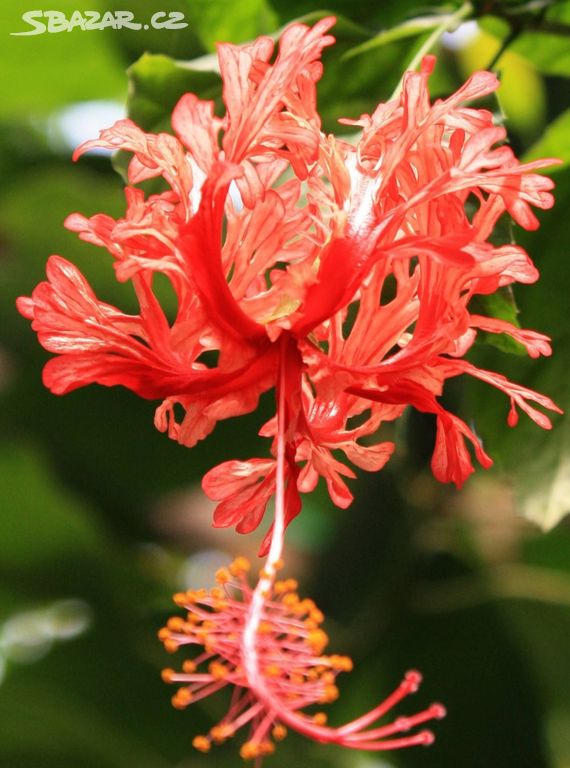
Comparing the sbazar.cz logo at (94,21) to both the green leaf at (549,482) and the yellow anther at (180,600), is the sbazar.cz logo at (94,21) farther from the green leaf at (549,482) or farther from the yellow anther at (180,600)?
the yellow anther at (180,600)

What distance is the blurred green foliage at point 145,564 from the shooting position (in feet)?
6.33

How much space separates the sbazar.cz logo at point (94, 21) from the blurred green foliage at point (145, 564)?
0.17 m

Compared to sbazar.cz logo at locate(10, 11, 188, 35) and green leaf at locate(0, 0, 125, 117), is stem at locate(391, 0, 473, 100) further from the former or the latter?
green leaf at locate(0, 0, 125, 117)

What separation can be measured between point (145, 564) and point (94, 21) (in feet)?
3.18

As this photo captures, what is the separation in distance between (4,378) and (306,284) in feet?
4.44

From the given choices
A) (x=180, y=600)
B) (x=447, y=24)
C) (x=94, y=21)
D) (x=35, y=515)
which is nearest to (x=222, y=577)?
(x=180, y=600)

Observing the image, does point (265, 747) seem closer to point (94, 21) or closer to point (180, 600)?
point (180, 600)

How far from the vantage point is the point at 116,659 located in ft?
6.61

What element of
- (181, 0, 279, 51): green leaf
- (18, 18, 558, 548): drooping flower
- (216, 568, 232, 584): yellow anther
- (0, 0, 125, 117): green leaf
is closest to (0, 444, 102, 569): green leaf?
(0, 0, 125, 117): green leaf

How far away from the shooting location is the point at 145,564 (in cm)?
206

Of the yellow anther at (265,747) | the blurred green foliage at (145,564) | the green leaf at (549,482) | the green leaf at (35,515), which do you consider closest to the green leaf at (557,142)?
the green leaf at (549,482)

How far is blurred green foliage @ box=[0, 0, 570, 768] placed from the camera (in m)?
1.93

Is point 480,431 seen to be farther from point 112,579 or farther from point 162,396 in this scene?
point 112,579

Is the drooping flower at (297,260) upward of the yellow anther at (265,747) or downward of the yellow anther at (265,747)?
upward
